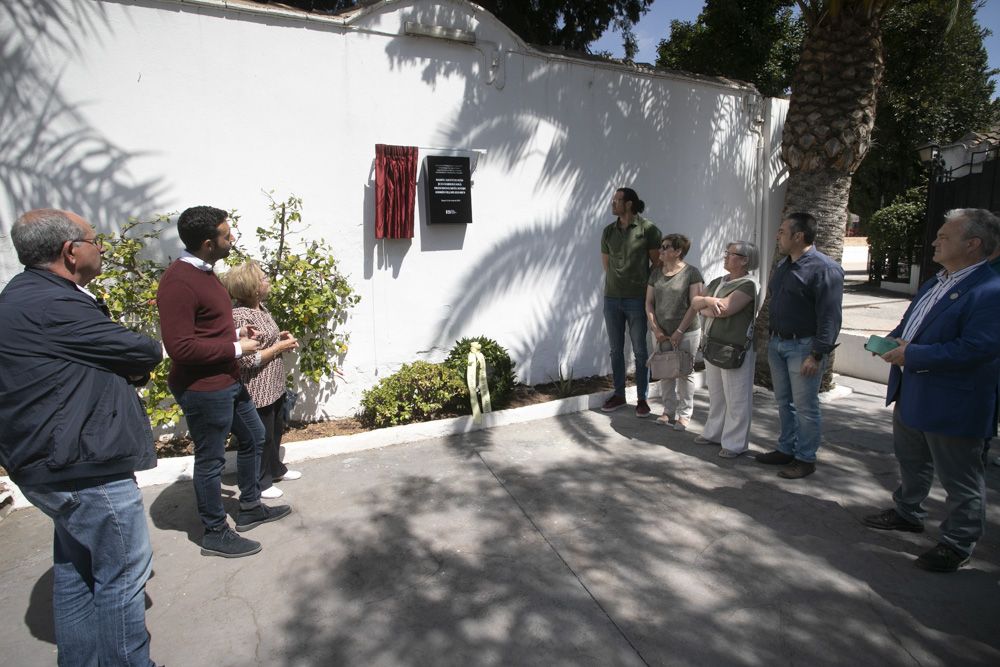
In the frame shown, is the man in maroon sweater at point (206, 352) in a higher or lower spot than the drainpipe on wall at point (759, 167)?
lower

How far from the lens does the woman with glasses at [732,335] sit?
4546 mm

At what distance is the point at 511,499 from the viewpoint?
419 centimetres

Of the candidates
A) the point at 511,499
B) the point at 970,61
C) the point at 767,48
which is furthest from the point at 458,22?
the point at 970,61

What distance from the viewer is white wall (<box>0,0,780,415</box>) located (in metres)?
4.48

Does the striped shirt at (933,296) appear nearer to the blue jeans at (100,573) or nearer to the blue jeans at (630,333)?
the blue jeans at (630,333)

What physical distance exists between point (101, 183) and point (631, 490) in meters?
4.51

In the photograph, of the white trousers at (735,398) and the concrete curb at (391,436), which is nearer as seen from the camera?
the concrete curb at (391,436)

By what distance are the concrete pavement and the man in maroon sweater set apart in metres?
0.32

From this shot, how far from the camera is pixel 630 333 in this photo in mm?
5867

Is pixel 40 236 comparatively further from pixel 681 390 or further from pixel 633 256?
pixel 681 390

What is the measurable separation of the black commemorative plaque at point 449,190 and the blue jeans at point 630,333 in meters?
1.64

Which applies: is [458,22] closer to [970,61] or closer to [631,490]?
[631,490]

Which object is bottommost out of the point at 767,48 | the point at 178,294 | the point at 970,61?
the point at 178,294

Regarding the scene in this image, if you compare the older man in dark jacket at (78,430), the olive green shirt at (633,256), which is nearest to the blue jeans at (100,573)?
the older man in dark jacket at (78,430)
